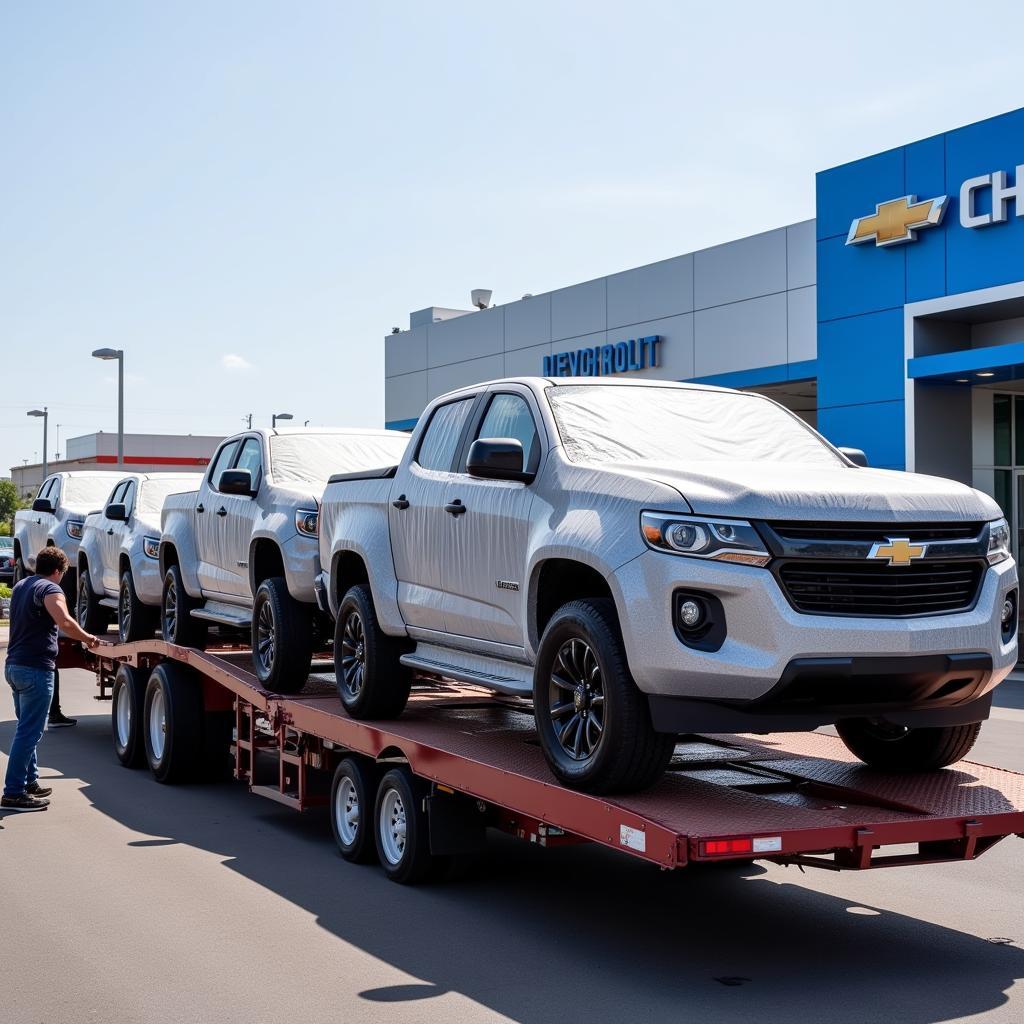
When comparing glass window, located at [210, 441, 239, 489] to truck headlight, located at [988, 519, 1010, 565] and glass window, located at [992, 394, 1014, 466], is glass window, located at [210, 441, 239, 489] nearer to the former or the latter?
truck headlight, located at [988, 519, 1010, 565]

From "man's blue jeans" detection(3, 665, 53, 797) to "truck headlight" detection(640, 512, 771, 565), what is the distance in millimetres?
5964

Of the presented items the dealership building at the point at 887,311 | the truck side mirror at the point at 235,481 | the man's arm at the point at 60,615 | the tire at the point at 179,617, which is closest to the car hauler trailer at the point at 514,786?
the tire at the point at 179,617

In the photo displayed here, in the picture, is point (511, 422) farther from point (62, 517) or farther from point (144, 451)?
point (144, 451)

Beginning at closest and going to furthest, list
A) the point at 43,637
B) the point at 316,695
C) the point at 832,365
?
the point at 316,695
the point at 43,637
the point at 832,365

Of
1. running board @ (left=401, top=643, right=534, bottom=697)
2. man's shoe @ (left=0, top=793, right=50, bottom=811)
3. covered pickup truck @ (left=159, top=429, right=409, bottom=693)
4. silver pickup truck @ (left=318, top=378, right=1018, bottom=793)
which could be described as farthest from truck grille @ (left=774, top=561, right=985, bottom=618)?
man's shoe @ (left=0, top=793, right=50, bottom=811)

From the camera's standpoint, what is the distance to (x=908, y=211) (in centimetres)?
2259

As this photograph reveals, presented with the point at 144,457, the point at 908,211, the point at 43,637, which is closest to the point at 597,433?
the point at 43,637

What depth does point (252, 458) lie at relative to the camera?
36.4 feet

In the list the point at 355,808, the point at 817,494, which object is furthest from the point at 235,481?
the point at 817,494

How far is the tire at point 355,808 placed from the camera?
321 inches

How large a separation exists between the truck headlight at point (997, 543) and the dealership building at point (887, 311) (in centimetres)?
1492

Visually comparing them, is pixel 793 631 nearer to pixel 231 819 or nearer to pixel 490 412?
pixel 490 412

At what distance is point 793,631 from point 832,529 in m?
0.49

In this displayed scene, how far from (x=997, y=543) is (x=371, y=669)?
364 cm
